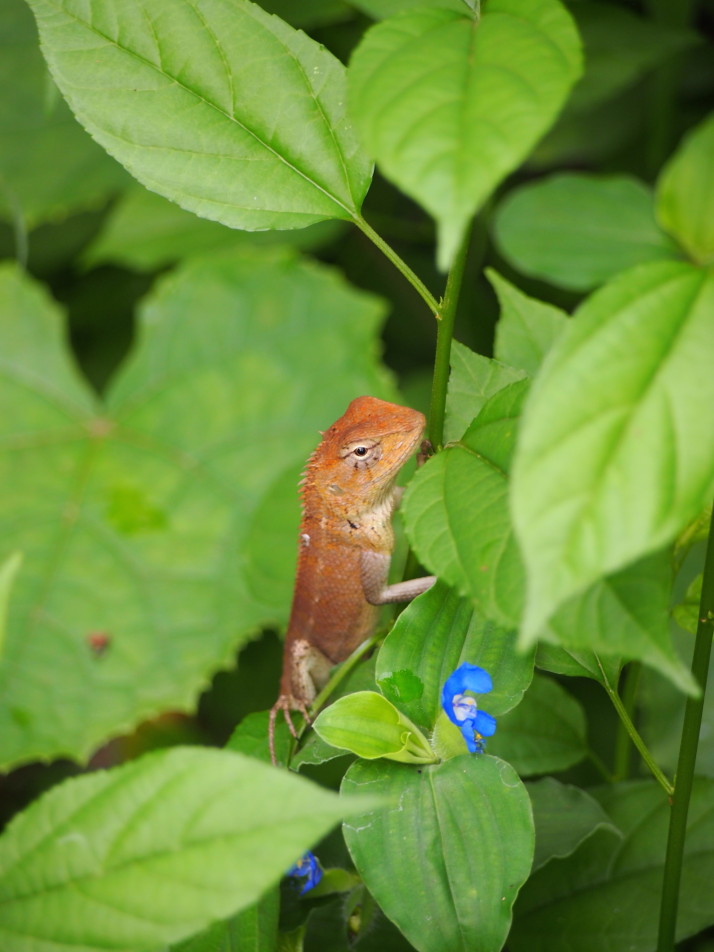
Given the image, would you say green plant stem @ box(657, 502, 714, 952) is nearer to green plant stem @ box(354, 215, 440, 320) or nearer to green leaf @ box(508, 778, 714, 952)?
green leaf @ box(508, 778, 714, 952)

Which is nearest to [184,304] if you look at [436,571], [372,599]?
[372,599]

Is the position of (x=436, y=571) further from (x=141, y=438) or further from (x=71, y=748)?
(x=141, y=438)

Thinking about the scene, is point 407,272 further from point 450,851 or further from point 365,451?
point 450,851

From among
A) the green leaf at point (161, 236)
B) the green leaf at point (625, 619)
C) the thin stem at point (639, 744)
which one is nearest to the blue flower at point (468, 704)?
the thin stem at point (639, 744)

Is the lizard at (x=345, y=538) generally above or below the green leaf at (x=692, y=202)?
below

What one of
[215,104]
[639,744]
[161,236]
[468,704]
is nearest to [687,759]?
[639,744]

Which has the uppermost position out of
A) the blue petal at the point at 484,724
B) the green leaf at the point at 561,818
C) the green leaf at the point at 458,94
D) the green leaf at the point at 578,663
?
the green leaf at the point at 458,94

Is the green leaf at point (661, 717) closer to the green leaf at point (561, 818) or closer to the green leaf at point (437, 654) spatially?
the green leaf at point (561, 818)
